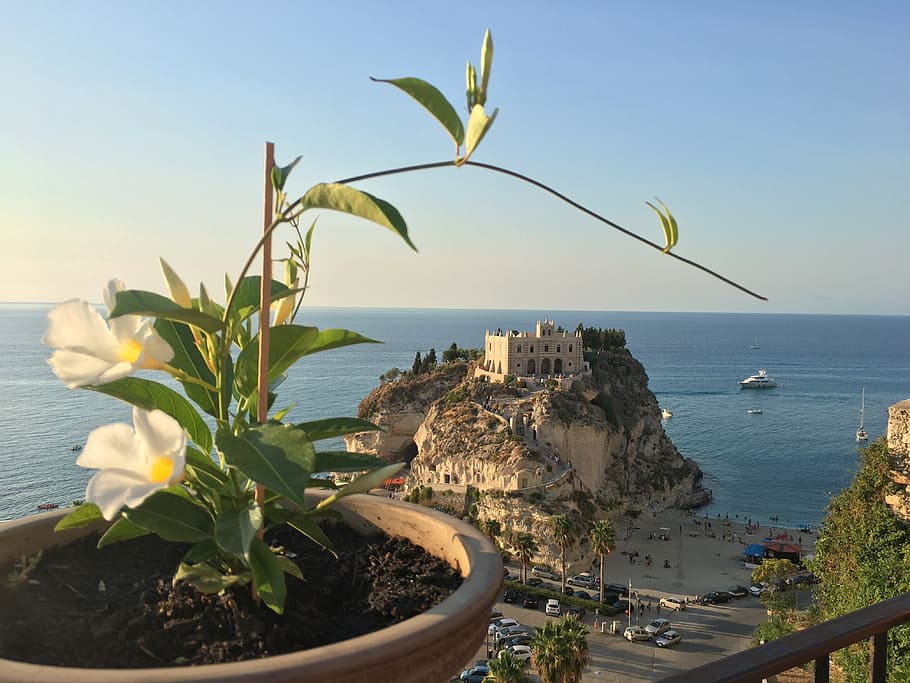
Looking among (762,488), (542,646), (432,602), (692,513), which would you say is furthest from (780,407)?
(432,602)

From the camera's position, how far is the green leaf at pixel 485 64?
44.3 inches

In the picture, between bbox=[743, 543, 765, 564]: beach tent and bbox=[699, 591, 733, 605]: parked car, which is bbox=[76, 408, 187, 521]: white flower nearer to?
bbox=[699, 591, 733, 605]: parked car

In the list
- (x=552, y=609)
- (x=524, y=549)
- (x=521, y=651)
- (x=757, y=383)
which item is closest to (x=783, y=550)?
(x=552, y=609)

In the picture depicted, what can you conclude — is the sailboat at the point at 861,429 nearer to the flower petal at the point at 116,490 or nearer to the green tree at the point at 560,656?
the green tree at the point at 560,656

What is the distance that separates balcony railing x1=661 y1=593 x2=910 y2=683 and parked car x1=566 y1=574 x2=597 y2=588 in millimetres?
30258

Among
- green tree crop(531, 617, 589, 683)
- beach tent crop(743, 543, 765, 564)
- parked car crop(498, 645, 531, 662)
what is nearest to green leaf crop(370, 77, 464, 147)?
green tree crop(531, 617, 589, 683)

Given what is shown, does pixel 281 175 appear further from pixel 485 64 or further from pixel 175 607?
pixel 175 607

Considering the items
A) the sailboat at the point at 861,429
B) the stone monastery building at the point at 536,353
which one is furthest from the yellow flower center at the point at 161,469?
the sailboat at the point at 861,429

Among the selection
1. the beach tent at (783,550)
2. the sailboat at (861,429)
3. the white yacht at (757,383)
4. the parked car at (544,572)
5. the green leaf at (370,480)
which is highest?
the green leaf at (370,480)

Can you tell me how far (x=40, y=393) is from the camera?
6125cm

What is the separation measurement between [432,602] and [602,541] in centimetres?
2523

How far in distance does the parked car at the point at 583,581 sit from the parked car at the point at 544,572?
1.92 feet

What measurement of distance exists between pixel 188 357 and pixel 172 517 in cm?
41

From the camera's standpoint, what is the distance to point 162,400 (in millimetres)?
1512
